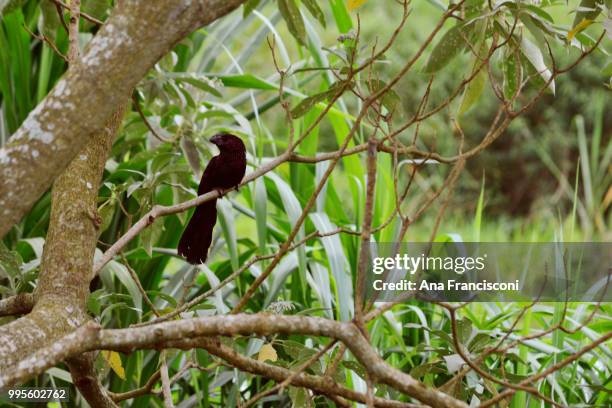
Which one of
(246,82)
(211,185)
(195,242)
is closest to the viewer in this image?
(195,242)

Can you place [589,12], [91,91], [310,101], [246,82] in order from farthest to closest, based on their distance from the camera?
1. [246,82]
2. [310,101]
3. [589,12]
4. [91,91]

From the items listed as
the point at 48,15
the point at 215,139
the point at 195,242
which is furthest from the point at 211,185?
the point at 48,15

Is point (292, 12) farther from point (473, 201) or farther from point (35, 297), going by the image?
point (473, 201)

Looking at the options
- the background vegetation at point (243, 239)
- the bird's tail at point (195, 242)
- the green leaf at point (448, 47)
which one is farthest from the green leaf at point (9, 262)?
the green leaf at point (448, 47)

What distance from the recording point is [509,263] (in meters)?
3.56

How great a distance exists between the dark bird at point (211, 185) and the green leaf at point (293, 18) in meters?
0.43

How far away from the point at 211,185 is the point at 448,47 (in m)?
0.84

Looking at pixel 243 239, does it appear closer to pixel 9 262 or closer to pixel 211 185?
pixel 211 185

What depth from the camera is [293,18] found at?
5.79 ft

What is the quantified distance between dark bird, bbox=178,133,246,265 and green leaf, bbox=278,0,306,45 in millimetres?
431

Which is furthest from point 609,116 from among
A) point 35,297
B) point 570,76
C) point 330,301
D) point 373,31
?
point 35,297

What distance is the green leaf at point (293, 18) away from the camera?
175 centimetres

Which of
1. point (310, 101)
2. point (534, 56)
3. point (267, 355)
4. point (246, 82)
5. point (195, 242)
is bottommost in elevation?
point (267, 355)

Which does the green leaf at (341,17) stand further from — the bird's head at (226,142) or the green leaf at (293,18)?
the green leaf at (293,18)
